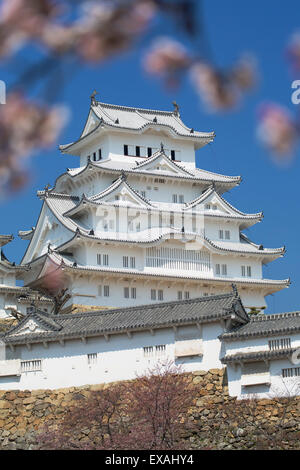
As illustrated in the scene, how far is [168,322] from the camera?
2614 centimetres

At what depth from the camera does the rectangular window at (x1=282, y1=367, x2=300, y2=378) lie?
2355cm

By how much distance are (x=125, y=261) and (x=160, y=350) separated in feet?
51.3

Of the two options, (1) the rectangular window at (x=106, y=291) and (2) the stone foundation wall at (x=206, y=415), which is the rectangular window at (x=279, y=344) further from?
(1) the rectangular window at (x=106, y=291)

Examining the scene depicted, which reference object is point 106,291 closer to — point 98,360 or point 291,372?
point 98,360

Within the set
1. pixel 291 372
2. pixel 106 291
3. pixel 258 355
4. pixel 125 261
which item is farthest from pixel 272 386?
pixel 125 261

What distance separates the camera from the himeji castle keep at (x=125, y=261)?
26.9 meters

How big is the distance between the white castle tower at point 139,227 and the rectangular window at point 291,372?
55.3 feet

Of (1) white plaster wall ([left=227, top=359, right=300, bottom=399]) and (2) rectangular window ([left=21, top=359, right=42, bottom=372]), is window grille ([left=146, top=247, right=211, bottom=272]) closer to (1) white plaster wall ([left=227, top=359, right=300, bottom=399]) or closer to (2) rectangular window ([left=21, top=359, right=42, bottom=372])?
(2) rectangular window ([left=21, top=359, right=42, bottom=372])

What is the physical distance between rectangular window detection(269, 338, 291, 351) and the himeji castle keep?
162 centimetres

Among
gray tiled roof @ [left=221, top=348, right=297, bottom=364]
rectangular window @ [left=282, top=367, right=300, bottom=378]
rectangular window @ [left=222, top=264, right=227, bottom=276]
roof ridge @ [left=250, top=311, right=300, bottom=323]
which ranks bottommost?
rectangular window @ [left=282, top=367, right=300, bottom=378]

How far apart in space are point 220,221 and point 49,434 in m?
23.0

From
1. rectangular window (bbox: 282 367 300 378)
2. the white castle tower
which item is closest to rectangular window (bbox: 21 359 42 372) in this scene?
rectangular window (bbox: 282 367 300 378)

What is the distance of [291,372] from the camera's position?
23.6 metres
